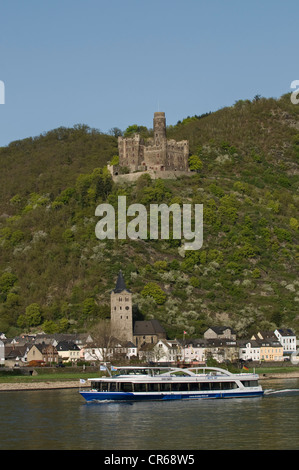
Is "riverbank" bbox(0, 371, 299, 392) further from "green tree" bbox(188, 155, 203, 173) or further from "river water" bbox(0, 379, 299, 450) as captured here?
"green tree" bbox(188, 155, 203, 173)

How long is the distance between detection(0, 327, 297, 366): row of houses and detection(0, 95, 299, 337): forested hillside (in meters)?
3.23

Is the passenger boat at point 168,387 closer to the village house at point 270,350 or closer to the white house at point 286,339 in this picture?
the village house at point 270,350

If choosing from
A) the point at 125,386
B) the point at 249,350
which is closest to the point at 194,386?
the point at 125,386

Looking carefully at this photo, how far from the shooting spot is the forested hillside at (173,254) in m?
113

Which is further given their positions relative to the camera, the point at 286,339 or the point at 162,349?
the point at 286,339

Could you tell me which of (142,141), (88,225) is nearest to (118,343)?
(88,225)

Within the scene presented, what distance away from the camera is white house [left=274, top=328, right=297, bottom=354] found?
355 feet

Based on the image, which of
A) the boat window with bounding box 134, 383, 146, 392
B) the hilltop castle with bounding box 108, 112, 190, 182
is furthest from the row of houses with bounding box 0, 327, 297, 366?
the hilltop castle with bounding box 108, 112, 190, 182

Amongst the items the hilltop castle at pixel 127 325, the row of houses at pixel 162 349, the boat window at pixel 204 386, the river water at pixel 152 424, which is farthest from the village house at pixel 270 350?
the boat window at pixel 204 386

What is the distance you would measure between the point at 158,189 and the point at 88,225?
12.4 m

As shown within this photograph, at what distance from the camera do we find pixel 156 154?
14325 cm

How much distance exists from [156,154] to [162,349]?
159 feet

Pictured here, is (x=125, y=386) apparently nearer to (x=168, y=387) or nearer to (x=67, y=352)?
(x=168, y=387)

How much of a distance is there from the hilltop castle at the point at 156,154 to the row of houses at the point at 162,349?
138 feet
